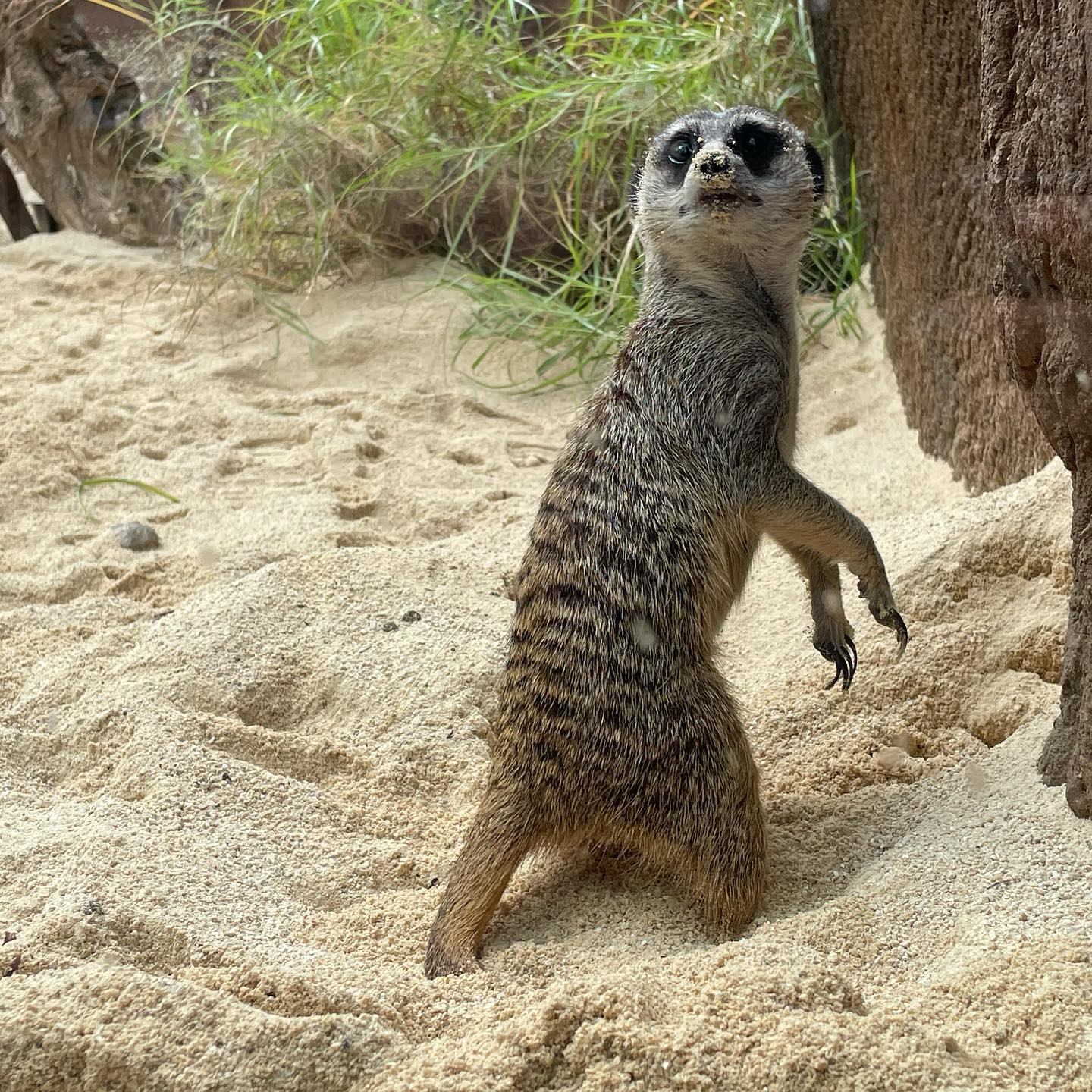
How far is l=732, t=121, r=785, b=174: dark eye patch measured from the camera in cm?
227

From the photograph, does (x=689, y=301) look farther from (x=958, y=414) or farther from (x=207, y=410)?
(x=207, y=410)

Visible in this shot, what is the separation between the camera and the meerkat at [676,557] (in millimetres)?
1953

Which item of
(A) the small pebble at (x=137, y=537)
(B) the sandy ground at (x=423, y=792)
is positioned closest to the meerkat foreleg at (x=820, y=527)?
(B) the sandy ground at (x=423, y=792)

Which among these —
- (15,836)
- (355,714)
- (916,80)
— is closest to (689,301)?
(355,714)

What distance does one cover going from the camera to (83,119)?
6.24m

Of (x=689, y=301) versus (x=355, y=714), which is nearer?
(x=689, y=301)

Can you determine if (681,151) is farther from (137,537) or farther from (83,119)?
(83,119)

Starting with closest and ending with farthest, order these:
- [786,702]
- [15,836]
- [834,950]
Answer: [834,950]
[15,836]
[786,702]

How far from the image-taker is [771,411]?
7.26ft

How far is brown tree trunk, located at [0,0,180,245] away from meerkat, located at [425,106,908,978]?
14.8 ft

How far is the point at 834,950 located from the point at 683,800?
0.35 metres

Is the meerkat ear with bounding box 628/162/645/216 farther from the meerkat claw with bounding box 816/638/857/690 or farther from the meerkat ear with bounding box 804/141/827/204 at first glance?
the meerkat claw with bounding box 816/638/857/690

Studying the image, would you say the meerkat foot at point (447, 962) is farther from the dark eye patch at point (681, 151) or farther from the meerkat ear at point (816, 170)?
the meerkat ear at point (816, 170)

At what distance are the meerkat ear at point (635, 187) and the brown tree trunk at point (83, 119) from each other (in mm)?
4053
